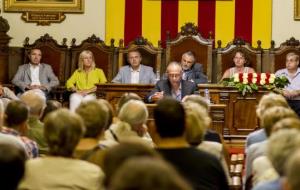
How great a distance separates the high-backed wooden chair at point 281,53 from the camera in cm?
1144

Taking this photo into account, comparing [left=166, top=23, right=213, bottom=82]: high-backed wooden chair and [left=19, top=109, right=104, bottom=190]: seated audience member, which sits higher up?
[left=166, top=23, right=213, bottom=82]: high-backed wooden chair

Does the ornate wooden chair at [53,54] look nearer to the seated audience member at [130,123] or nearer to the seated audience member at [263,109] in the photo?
the seated audience member at [263,109]

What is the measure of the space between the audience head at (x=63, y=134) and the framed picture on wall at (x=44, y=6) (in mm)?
9044

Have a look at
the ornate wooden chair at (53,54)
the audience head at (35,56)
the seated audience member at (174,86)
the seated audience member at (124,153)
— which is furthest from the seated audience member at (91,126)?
the ornate wooden chair at (53,54)

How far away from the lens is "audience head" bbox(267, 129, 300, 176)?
2.74m

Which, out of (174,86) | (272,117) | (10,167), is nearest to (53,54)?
(174,86)

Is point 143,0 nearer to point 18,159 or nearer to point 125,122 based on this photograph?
point 125,122

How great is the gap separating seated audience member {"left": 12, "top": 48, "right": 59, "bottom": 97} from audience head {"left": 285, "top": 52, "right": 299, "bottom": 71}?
12.5ft

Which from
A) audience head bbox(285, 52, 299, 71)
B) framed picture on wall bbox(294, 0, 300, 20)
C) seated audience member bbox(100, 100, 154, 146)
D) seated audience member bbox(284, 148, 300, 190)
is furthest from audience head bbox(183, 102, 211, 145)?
framed picture on wall bbox(294, 0, 300, 20)

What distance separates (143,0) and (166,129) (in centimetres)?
893

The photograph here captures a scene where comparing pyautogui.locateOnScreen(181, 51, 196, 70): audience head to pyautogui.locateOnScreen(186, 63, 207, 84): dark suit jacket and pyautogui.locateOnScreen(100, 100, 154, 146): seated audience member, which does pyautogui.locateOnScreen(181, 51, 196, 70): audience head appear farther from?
pyautogui.locateOnScreen(100, 100, 154, 146): seated audience member

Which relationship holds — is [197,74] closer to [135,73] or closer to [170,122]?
[135,73]

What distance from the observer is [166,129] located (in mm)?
3598

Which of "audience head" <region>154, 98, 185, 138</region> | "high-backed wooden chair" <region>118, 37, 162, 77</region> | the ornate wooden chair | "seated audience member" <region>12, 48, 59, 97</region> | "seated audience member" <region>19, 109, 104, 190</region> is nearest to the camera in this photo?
"seated audience member" <region>19, 109, 104, 190</region>
